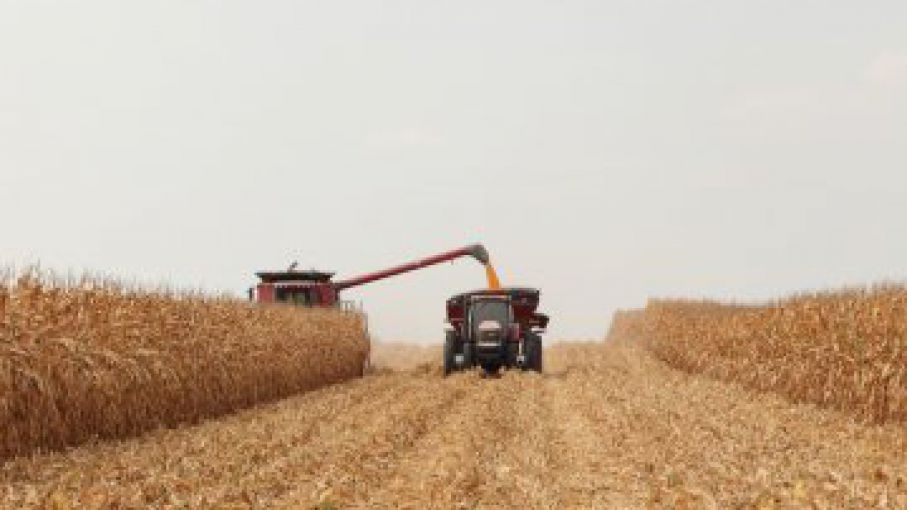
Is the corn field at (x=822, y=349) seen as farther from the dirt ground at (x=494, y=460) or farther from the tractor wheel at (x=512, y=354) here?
the tractor wheel at (x=512, y=354)

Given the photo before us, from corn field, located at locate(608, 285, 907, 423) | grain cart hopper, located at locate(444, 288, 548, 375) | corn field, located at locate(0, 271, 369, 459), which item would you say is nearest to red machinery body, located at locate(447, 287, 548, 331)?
grain cart hopper, located at locate(444, 288, 548, 375)

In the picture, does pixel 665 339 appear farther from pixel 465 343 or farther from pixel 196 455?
pixel 196 455

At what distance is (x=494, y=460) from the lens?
1458 cm

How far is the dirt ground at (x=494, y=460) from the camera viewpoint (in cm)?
1173

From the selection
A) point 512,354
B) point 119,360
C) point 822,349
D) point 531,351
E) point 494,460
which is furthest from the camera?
point 531,351

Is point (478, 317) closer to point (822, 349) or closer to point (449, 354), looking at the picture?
point (449, 354)

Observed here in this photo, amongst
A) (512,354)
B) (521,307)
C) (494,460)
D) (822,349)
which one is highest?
(521,307)

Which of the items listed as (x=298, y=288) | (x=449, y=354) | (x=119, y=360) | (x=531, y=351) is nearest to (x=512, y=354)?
(x=531, y=351)

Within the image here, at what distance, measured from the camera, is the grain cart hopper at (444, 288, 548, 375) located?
98.0ft

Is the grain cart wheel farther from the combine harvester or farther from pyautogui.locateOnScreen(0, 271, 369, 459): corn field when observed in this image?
pyautogui.locateOnScreen(0, 271, 369, 459): corn field

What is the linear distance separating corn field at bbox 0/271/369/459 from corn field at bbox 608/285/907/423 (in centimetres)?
1070

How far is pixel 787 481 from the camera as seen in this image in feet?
41.1

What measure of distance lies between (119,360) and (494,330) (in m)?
14.3

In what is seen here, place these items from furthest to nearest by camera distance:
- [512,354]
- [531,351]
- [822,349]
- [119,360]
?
[531,351] → [512,354] → [822,349] → [119,360]
